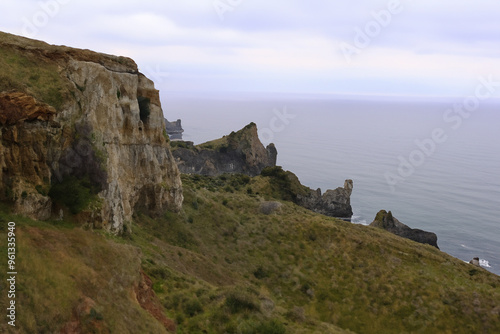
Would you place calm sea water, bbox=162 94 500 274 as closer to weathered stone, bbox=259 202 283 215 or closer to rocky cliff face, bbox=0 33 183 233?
weathered stone, bbox=259 202 283 215

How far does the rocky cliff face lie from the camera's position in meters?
20.8

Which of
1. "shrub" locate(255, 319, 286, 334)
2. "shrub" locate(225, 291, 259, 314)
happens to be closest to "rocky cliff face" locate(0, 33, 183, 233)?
"shrub" locate(225, 291, 259, 314)

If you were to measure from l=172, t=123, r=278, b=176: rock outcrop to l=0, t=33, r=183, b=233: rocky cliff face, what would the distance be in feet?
251

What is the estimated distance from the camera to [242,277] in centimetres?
3628

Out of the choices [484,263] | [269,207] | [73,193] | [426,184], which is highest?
[426,184]

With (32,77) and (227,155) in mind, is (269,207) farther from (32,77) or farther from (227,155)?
(227,155)

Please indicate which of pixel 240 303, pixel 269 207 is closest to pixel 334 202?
pixel 269 207

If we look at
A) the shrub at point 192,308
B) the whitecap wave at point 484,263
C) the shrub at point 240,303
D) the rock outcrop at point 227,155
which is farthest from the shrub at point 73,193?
the rock outcrop at point 227,155

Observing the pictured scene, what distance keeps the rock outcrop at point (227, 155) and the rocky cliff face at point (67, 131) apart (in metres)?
76.6

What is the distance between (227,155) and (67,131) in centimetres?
9387

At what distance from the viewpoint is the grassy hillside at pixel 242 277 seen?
643 inches

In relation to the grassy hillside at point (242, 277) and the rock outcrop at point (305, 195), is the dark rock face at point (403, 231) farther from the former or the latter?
the grassy hillside at point (242, 277)

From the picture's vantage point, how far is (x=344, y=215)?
92125mm

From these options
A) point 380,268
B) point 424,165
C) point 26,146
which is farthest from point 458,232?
point 26,146
